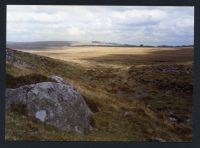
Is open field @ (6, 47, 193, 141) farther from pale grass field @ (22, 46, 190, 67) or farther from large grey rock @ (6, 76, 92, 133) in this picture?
large grey rock @ (6, 76, 92, 133)

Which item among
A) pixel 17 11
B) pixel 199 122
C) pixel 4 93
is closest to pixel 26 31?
pixel 17 11

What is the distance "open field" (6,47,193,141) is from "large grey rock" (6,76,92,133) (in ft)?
0.42

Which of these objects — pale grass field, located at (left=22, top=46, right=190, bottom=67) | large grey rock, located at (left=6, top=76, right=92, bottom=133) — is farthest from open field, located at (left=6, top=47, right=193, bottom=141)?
large grey rock, located at (left=6, top=76, right=92, bottom=133)

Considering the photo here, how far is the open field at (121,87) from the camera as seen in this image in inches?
364

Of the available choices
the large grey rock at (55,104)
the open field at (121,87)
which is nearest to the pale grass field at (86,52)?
the open field at (121,87)

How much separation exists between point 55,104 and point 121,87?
52.9 inches

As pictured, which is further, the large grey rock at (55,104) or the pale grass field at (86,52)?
the pale grass field at (86,52)

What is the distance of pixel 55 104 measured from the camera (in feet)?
30.4

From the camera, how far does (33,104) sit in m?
9.20

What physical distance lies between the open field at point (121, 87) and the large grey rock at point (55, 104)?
0.42 ft

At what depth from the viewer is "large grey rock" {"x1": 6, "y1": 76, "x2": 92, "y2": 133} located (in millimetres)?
9211

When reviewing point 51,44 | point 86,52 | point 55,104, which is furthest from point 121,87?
point 51,44

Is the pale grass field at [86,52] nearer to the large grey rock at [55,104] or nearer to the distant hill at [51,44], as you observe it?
the distant hill at [51,44]

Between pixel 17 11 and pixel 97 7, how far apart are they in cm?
154
